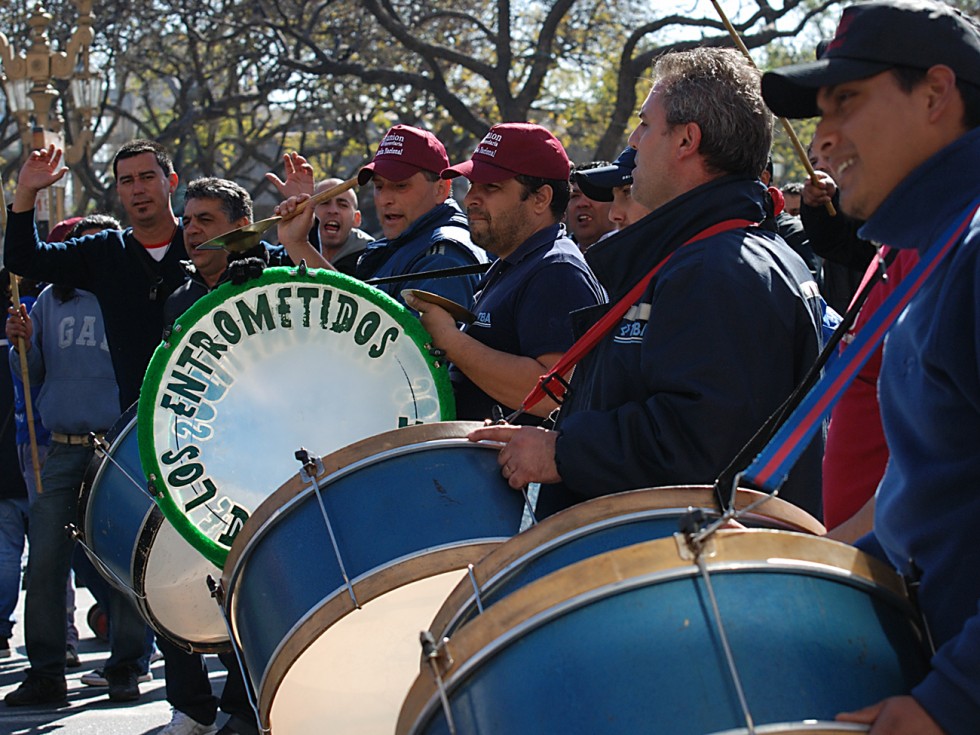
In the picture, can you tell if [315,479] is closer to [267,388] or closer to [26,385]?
[267,388]

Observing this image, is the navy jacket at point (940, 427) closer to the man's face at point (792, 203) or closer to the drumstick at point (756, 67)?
the drumstick at point (756, 67)

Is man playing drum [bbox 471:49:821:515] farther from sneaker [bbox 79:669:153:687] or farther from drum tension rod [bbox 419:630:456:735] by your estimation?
sneaker [bbox 79:669:153:687]

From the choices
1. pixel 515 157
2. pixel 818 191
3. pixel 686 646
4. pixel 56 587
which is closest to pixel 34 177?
pixel 56 587

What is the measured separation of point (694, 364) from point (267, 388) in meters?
1.31

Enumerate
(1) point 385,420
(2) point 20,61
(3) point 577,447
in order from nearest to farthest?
(3) point 577,447 → (1) point 385,420 → (2) point 20,61

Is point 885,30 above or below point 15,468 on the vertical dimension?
above

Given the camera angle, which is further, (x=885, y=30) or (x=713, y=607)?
(x=885, y=30)

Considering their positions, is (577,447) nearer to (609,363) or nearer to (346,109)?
(609,363)

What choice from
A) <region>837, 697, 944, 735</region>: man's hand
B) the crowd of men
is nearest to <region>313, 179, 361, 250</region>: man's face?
the crowd of men

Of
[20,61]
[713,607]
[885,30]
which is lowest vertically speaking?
[713,607]

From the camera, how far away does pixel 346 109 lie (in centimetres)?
1962

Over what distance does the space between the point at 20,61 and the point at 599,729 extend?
11789 mm

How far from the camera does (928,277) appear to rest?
75.0 inches

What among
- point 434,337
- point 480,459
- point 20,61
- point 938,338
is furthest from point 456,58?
point 938,338
